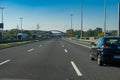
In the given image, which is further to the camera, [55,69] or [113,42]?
[113,42]

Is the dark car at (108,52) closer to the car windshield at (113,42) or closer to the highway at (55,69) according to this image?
the car windshield at (113,42)

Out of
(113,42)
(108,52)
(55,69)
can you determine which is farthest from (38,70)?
(113,42)

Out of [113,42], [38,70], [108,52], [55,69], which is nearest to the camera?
[38,70]

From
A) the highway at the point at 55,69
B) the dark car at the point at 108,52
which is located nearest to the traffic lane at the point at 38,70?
the highway at the point at 55,69

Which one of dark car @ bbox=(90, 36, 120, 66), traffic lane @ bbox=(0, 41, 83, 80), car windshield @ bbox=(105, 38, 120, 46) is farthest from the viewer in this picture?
car windshield @ bbox=(105, 38, 120, 46)

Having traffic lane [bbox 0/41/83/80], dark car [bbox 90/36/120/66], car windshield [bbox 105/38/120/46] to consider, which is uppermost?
car windshield [bbox 105/38/120/46]

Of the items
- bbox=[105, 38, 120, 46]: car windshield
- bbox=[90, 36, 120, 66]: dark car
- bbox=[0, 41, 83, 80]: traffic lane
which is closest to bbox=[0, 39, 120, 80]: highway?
bbox=[0, 41, 83, 80]: traffic lane

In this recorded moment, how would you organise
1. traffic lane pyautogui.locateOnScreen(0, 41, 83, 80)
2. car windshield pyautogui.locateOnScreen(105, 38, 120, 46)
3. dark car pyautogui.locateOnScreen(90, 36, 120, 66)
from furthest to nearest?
car windshield pyautogui.locateOnScreen(105, 38, 120, 46)
dark car pyautogui.locateOnScreen(90, 36, 120, 66)
traffic lane pyautogui.locateOnScreen(0, 41, 83, 80)

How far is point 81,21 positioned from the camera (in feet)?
213

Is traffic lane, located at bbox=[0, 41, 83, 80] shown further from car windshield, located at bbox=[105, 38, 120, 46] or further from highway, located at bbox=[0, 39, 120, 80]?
car windshield, located at bbox=[105, 38, 120, 46]

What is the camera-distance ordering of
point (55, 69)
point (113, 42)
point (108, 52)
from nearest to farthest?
point (55, 69)
point (108, 52)
point (113, 42)

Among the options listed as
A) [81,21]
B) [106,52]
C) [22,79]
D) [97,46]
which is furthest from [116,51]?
[81,21]

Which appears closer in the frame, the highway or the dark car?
the highway

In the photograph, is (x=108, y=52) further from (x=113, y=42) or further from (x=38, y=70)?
(x=38, y=70)
